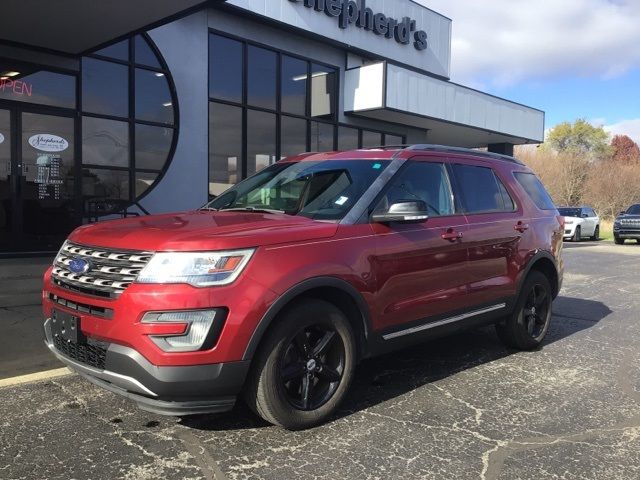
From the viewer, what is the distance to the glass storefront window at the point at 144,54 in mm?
12000

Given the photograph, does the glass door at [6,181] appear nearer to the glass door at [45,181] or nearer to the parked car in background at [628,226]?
the glass door at [45,181]

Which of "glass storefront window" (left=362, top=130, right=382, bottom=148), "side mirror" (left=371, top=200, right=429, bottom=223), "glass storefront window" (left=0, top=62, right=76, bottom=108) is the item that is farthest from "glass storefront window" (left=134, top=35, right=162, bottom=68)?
"side mirror" (left=371, top=200, right=429, bottom=223)

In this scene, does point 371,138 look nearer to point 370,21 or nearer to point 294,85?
point 370,21

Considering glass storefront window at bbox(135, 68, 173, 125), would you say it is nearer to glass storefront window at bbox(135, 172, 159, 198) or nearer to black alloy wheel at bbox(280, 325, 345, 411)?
glass storefront window at bbox(135, 172, 159, 198)

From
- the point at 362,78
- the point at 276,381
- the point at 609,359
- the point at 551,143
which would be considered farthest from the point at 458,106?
the point at 551,143

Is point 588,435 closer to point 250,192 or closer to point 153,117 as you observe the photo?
point 250,192

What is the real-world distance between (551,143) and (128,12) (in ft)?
221

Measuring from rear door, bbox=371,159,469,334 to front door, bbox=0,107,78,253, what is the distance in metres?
8.06

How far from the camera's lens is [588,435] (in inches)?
142

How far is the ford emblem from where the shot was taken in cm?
332

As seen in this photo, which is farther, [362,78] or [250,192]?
[362,78]

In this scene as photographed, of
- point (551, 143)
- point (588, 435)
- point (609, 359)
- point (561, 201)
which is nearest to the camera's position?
point (588, 435)

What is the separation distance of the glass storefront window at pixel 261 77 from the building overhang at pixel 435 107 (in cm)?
274

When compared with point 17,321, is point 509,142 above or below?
above
